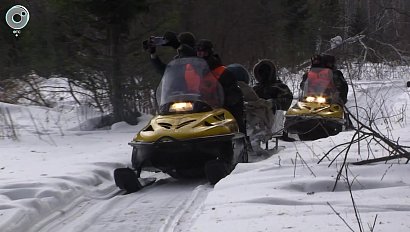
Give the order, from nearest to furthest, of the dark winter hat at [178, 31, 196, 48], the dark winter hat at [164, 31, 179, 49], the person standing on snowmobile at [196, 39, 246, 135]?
the person standing on snowmobile at [196, 39, 246, 135]
the dark winter hat at [178, 31, 196, 48]
the dark winter hat at [164, 31, 179, 49]

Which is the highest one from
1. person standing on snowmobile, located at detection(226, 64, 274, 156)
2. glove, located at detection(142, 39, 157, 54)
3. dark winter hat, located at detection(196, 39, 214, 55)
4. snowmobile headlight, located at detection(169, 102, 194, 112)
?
glove, located at detection(142, 39, 157, 54)

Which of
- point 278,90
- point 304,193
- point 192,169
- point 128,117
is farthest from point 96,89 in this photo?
point 304,193

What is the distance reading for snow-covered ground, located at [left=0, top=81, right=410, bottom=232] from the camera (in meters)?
4.27

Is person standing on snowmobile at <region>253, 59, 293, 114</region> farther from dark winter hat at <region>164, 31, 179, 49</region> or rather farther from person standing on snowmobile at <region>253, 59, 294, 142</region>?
dark winter hat at <region>164, 31, 179, 49</region>

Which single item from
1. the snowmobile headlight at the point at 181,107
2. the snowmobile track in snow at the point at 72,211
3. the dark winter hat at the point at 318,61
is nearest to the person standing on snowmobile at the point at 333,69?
the dark winter hat at the point at 318,61

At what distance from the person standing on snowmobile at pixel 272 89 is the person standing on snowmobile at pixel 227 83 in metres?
2.29

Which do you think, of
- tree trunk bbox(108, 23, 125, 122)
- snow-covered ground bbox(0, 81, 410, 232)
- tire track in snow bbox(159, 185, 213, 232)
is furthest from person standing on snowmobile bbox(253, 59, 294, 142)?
tire track in snow bbox(159, 185, 213, 232)

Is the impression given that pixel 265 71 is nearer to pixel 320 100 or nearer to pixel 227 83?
pixel 320 100

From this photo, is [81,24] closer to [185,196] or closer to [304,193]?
[185,196]

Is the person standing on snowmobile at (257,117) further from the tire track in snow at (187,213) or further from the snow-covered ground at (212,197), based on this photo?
the tire track in snow at (187,213)

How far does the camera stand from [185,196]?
6.68 metres

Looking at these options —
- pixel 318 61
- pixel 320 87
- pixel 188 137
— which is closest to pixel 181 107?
pixel 188 137

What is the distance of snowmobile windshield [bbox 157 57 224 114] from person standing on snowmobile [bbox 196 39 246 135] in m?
0.08

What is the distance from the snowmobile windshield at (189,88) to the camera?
26.0 feet
